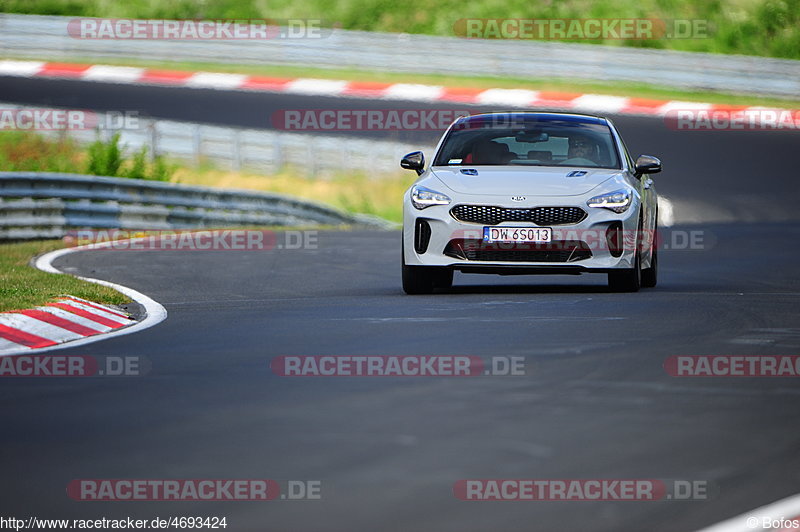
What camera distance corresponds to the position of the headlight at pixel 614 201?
39.5ft

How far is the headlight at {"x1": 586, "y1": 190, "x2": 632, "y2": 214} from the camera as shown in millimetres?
12047

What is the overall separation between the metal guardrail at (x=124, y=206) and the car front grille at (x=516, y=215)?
32.4 feet

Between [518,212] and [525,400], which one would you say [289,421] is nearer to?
[525,400]

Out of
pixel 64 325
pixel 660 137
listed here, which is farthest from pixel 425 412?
pixel 660 137

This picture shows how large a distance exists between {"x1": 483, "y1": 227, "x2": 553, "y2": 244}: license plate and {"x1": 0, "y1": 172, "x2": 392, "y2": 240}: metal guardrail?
1006 centimetres

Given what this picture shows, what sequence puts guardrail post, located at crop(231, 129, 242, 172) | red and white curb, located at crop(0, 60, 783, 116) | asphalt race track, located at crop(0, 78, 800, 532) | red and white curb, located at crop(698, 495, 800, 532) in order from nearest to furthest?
red and white curb, located at crop(698, 495, 800, 532)
asphalt race track, located at crop(0, 78, 800, 532)
guardrail post, located at crop(231, 129, 242, 172)
red and white curb, located at crop(0, 60, 783, 116)

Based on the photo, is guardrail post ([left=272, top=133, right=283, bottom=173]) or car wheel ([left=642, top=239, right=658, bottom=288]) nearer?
car wheel ([left=642, top=239, right=658, bottom=288])

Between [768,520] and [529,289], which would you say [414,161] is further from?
[768,520]

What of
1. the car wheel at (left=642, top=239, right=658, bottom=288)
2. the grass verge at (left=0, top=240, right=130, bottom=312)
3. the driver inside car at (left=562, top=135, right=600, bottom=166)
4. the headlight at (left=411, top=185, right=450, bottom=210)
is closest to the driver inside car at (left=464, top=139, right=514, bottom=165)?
the driver inside car at (left=562, top=135, right=600, bottom=166)

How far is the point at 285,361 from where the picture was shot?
27.2 feet

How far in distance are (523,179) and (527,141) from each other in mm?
867

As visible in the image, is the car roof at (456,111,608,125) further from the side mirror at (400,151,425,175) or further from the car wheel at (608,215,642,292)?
the car wheel at (608,215,642,292)

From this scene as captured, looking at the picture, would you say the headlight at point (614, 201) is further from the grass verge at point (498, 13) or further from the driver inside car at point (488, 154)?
the grass verge at point (498, 13)

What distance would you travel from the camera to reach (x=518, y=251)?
11.9 m
